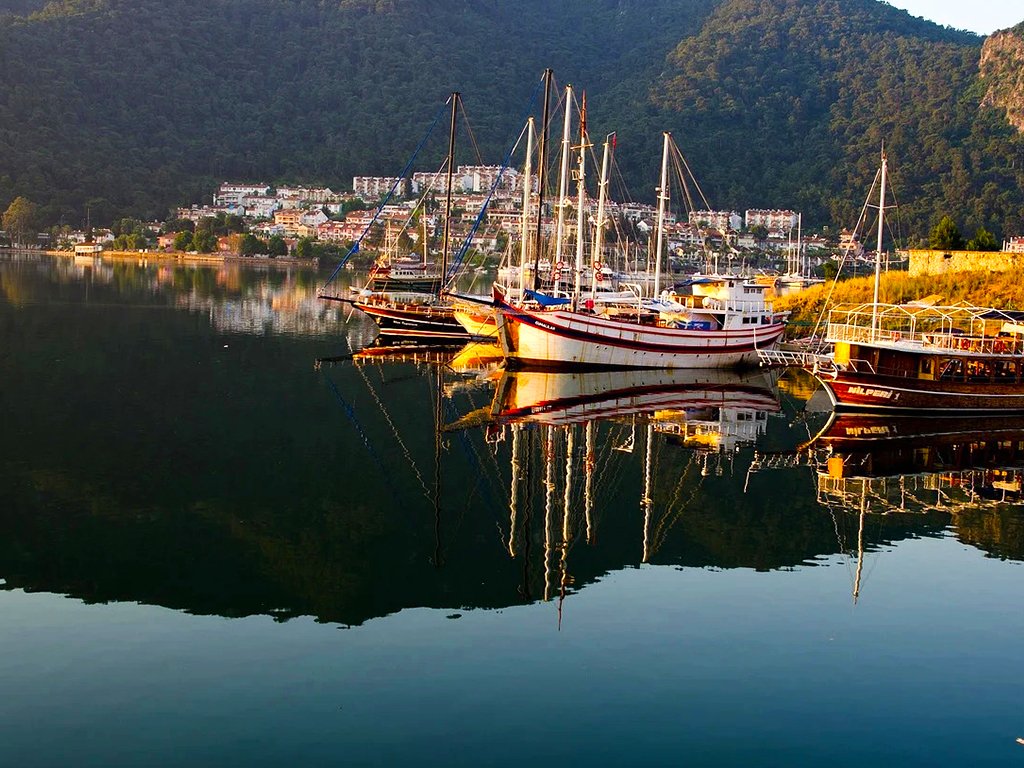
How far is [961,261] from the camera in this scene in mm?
40500

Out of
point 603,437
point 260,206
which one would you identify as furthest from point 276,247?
point 603,437

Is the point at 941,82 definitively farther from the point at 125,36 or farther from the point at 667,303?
the point at 667,303

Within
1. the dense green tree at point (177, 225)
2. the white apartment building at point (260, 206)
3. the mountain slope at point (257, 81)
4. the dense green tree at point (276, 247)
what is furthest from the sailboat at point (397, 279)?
the white apartment building at point (260, 206)

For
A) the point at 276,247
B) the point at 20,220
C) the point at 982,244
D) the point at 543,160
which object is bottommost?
the point at 276,247

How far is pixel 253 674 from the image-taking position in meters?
10.4

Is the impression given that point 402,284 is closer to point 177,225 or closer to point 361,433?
point 361,433

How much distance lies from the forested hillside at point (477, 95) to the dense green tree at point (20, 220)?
4323 millimetres

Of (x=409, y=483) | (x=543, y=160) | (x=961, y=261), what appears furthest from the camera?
(x=961, y=261)

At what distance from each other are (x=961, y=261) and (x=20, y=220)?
89077mm

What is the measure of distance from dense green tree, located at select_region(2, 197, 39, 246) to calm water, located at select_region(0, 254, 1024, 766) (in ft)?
295

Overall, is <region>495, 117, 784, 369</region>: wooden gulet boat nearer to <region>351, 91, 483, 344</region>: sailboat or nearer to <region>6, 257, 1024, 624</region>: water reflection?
<region>6, 257, 1024, 624</region>: water reflection

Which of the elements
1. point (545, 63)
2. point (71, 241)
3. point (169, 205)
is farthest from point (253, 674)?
point (545, 63)

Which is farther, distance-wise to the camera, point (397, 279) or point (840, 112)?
point (840, 112)

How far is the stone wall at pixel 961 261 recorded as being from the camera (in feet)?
128
